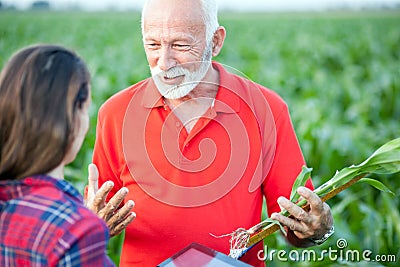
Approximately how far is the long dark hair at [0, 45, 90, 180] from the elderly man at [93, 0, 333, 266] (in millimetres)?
641

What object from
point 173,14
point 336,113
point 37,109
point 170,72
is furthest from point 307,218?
point 336,113

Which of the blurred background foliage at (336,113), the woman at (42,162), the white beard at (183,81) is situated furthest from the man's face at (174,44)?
the woman at (42,162)

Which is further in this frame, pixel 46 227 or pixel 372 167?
pixel 372 167

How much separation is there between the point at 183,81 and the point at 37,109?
77 centimetres

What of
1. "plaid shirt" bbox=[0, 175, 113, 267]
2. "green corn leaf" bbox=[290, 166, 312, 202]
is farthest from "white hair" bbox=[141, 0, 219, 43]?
"plaid shirt" bbox=[0, 175, 113, 267]

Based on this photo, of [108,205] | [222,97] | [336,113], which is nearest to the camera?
[108,205]

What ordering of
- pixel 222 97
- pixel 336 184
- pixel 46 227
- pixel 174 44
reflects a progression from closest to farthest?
pixel 46 227 < pixel 336 184 < pixel 174 44 < pixel 222 97

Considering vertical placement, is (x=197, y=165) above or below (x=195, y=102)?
below

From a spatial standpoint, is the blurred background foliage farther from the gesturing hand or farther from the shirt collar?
the gesturing hand

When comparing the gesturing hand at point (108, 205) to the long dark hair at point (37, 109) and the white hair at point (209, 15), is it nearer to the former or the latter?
the long dark hair at point (37, 109)

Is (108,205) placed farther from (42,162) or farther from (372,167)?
(372,167)

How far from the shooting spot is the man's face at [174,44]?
1882mm

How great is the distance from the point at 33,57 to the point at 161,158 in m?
0.74

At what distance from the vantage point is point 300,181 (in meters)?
1.84
